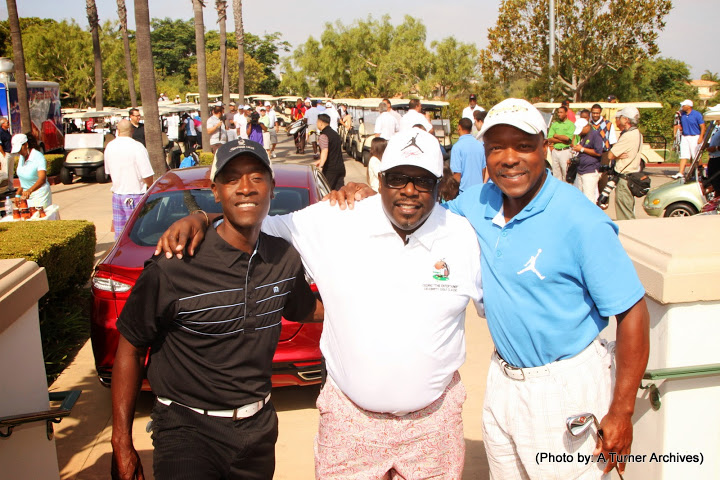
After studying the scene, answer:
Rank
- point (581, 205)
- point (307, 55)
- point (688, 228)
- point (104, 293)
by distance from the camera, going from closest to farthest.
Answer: point (581, 205)
point (688, 228)
point (104, 293)
point (307, 55)

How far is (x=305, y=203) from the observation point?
17.8ft

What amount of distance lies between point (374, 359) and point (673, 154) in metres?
22.4

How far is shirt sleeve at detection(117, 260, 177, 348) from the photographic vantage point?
2234 millimetres

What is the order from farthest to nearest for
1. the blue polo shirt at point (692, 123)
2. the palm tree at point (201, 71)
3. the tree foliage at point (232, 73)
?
the tree foliage at point (232, 73)
the palm tree at point (201, 71)
the blue polo shirt at point (692, 123)

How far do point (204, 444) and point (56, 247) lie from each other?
4.63m

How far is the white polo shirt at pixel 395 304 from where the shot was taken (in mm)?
2365

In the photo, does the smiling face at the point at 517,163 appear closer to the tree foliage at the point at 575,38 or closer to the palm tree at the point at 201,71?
the palm tree at the point at 201,71

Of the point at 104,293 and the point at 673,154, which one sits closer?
the point at 104,293

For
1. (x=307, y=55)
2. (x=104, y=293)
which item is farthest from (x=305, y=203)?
(x=307, y=55)

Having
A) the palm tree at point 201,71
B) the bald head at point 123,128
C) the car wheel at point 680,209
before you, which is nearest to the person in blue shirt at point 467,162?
the car wheel at point 680,209

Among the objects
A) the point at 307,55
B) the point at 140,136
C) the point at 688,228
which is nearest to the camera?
the point at 688,228

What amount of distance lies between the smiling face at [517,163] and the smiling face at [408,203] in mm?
272

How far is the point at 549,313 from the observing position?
2318 mm

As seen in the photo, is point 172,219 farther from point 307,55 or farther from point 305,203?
point 307,55
